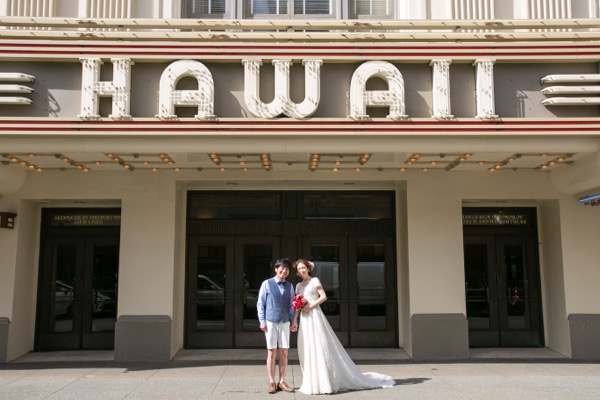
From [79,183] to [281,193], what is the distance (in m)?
3.94

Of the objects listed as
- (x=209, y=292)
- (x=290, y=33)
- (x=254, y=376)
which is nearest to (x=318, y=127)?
(x=290, y=33)

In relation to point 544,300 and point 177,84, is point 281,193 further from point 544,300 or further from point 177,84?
point 544,300

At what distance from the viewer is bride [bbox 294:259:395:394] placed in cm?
759

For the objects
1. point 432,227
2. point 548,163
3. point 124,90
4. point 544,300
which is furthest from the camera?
point 544,300

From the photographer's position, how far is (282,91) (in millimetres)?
8344

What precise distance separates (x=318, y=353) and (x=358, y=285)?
397cm

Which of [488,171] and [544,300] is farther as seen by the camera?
[544,300]

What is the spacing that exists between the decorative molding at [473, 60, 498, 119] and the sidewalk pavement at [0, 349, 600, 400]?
4.04 meters

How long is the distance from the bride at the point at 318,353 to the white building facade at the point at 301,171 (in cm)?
219

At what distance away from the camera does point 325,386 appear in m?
7.54

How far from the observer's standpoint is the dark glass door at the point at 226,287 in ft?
37.0

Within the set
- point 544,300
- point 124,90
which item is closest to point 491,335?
point 544,300

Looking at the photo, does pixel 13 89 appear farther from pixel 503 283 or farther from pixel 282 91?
pixel 503 283

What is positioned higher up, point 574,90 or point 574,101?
point 574,90
